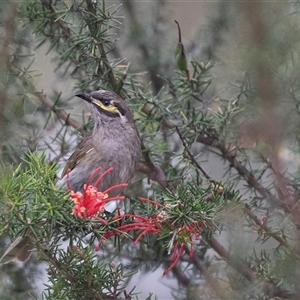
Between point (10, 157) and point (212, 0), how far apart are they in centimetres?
142

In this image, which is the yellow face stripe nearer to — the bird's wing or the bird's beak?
the bird's beak

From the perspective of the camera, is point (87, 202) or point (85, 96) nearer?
point (87, 202)

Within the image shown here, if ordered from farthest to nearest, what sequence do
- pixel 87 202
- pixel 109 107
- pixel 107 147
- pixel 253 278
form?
pixel 107 147 → pixel 109 107 → pixel 253 278 → pixel 87 202

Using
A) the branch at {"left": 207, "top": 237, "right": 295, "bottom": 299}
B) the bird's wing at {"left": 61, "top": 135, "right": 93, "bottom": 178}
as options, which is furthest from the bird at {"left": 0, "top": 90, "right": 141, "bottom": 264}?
the branch at {"left": 207, "top": 237, "right": 295, "bottom": 299}

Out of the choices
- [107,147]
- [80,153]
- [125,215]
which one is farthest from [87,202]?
[107,147]

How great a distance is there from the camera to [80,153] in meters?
3.16

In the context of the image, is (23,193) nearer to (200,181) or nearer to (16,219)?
(16,219)

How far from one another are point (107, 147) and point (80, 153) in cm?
32

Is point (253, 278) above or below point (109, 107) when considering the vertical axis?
below

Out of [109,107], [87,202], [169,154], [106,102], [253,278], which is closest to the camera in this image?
[87,202]

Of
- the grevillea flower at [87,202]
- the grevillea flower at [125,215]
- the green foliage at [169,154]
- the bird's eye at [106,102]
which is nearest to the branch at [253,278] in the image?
the green foliage at [169,154]

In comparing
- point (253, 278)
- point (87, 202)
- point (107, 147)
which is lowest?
point (253, 278)

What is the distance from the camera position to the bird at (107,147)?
307cm

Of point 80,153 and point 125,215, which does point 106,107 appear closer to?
point 80,153
